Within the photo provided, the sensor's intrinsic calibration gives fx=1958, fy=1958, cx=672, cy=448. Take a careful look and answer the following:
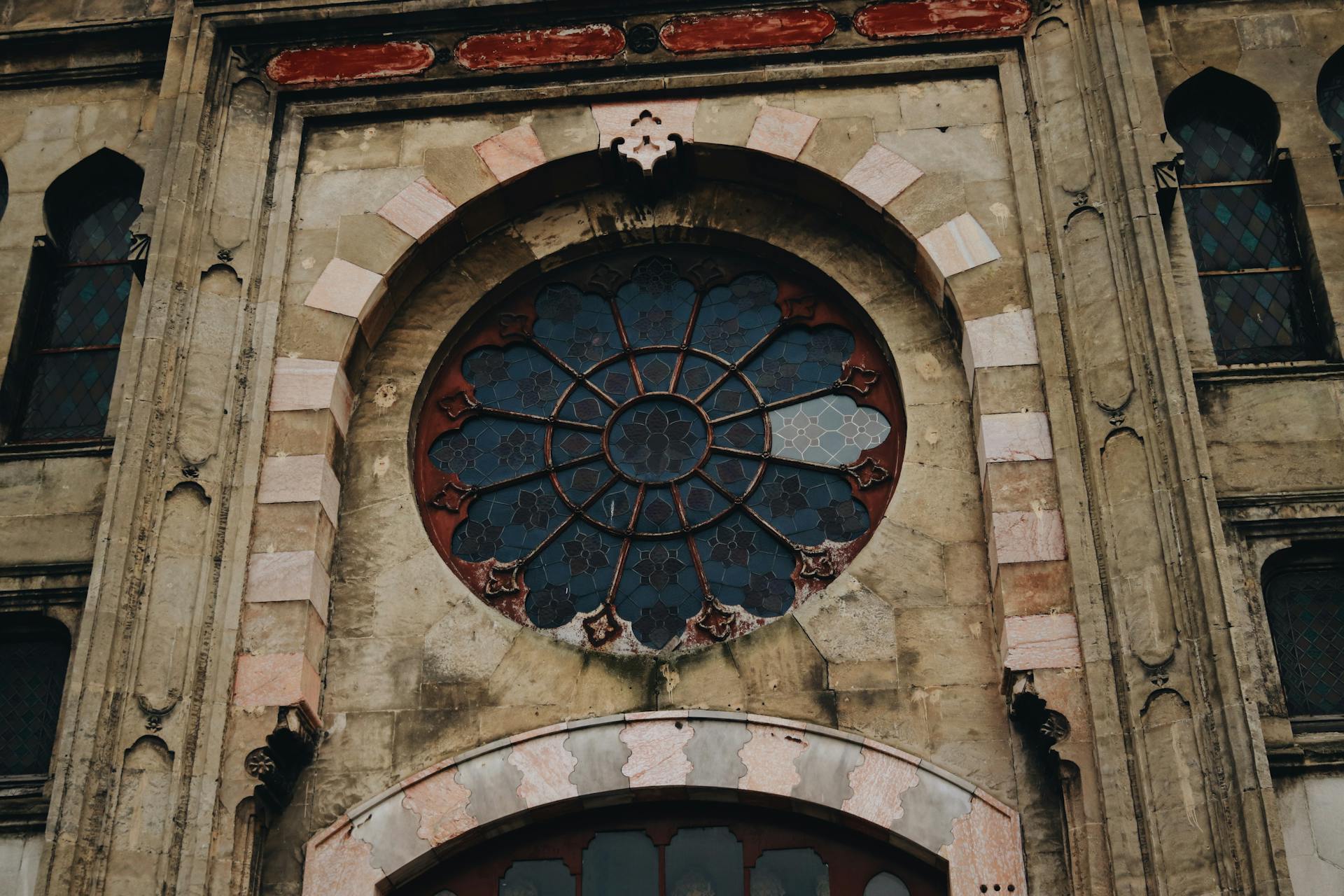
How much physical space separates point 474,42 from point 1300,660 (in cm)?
742

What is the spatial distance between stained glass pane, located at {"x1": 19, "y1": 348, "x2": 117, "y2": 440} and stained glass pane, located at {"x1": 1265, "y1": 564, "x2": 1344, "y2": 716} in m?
8.25

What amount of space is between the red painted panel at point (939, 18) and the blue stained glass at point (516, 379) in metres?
3.42

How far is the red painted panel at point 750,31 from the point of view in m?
14.5

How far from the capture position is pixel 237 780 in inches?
472

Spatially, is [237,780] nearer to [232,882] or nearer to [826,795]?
[232,882]

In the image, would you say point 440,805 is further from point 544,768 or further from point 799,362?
point 799,362

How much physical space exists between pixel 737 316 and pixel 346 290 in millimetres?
2826

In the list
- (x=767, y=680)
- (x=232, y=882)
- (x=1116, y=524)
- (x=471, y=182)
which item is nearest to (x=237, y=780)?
(x=232, y=882)

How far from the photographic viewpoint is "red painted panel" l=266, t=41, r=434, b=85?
1468 cm

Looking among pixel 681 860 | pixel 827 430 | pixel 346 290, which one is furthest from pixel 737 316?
pixel 681 860

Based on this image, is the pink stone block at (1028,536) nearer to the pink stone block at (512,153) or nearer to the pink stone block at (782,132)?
the pink stone block at (782,132)

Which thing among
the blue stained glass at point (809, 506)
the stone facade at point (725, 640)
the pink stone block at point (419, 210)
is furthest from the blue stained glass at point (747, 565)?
the pink stone block at point (419, 210)

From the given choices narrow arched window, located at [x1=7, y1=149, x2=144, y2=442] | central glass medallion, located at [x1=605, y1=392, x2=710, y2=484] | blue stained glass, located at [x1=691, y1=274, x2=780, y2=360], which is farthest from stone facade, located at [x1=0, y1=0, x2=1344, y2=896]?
central glass medallion, located at [x1=605, y1=392, x2=710, y2=484]

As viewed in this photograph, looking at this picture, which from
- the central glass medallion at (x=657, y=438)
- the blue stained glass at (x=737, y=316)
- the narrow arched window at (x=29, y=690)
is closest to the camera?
the narrow arched window at (x=29, y=690)
